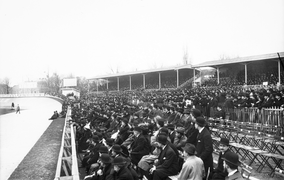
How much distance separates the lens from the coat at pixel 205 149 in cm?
527

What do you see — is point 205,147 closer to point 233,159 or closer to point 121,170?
point 233,159

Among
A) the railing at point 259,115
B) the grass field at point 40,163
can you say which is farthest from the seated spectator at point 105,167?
the railing at point 259,115

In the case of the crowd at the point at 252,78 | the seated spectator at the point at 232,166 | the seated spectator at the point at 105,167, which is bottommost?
the seated spectator at the point at 105,167

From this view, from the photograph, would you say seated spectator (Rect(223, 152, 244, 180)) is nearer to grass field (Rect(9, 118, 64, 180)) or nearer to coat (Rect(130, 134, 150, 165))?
coat (Rect(130, 134, 150, 165))

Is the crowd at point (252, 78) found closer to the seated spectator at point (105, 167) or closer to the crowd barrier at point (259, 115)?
the crowd barrier at point (259, 115)

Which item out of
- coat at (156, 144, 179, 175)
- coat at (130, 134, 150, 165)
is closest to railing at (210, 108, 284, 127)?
coat at (130, 134, 150, 165)

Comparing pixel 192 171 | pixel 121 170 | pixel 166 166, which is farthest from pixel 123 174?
pixel 192 171

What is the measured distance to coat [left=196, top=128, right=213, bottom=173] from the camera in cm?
527

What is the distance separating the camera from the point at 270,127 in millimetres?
8812

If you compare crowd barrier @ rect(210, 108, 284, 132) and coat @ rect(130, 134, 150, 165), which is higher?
crowd barrier @ rect(210, 108, 284, 132)

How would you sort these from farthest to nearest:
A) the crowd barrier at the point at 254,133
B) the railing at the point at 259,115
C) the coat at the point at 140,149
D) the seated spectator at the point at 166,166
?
the railing at the point at 259,115, the crowd barrier at the point at 254,133, the coat at the point at 140,149, the seated spectator at the point at 166,166

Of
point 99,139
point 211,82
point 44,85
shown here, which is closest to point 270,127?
point 99,139

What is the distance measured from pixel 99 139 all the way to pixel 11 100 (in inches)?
2689

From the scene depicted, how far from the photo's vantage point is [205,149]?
5316 mm
